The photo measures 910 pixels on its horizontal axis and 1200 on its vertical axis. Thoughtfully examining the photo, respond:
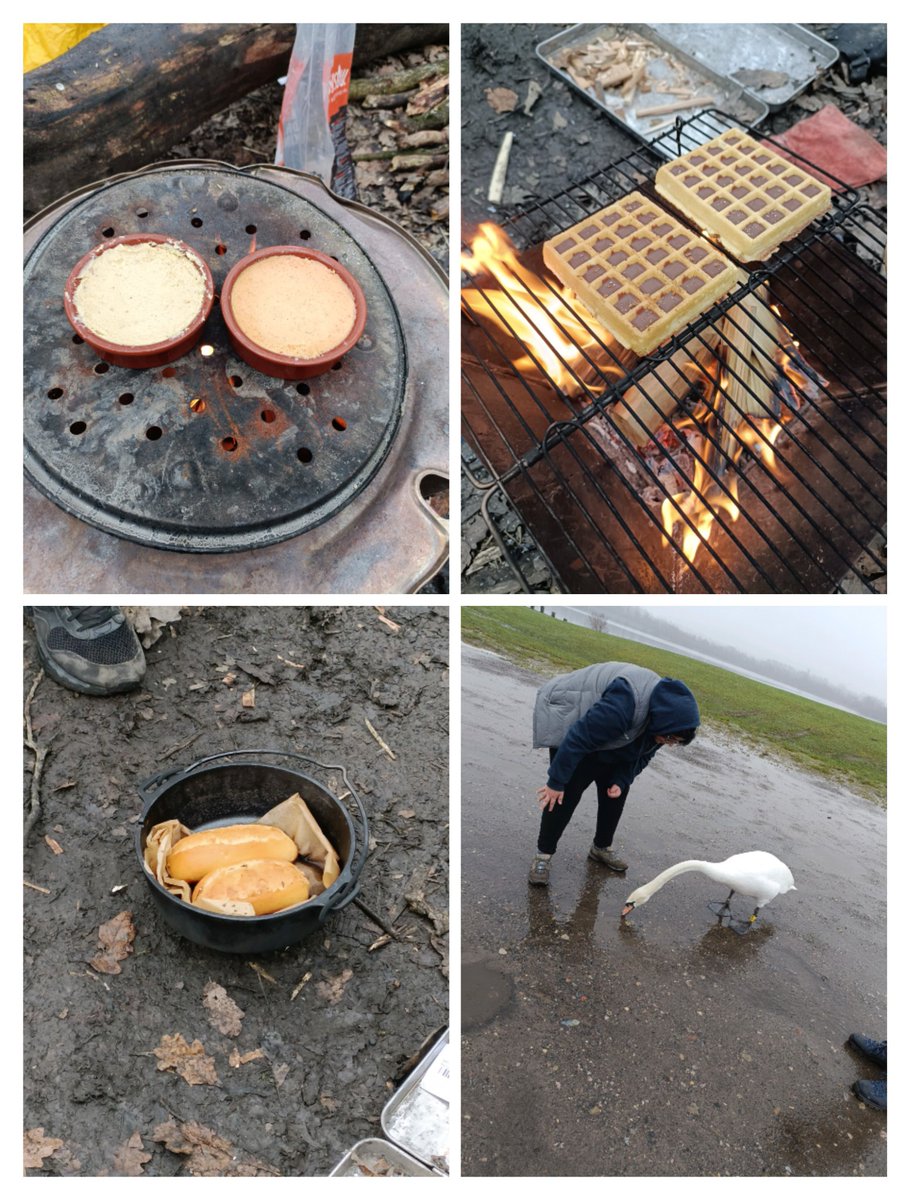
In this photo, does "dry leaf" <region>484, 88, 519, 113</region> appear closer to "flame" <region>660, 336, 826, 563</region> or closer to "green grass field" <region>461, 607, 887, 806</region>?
"flame" <region>660, 336, 826, 563</region>

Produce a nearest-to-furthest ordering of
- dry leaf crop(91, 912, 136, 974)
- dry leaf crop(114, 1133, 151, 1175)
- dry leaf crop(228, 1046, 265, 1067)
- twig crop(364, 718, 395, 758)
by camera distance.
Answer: dry leaf crop(114, 1133, 151, 1175), dry leaf crop(228, 1046, 265, 1067), dry leaf crop(91, 912, 136, 974), twig crop(364, 718, 395, 758)

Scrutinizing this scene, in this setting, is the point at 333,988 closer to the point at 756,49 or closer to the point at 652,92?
the point at 652,92

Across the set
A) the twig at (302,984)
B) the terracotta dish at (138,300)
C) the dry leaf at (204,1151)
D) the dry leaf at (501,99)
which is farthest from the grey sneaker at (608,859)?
the dry leaf at (501,99)

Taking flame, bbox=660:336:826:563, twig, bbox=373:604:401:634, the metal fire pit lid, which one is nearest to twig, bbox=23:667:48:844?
the metal fire pit lid

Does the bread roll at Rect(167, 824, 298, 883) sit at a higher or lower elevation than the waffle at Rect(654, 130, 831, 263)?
lower

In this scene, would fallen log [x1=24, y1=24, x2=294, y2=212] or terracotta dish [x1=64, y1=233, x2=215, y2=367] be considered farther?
fallen log [x1=24, y1=24, x2=294, y2=212]

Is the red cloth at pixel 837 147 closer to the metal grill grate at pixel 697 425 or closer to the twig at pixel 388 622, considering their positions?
the metal grill grate at pixel 697 425

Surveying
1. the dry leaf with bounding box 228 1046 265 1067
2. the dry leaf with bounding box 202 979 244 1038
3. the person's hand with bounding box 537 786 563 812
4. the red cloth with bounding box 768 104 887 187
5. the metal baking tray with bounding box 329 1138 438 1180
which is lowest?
the metal baking tray with bounding box 329 1138 438 1180
